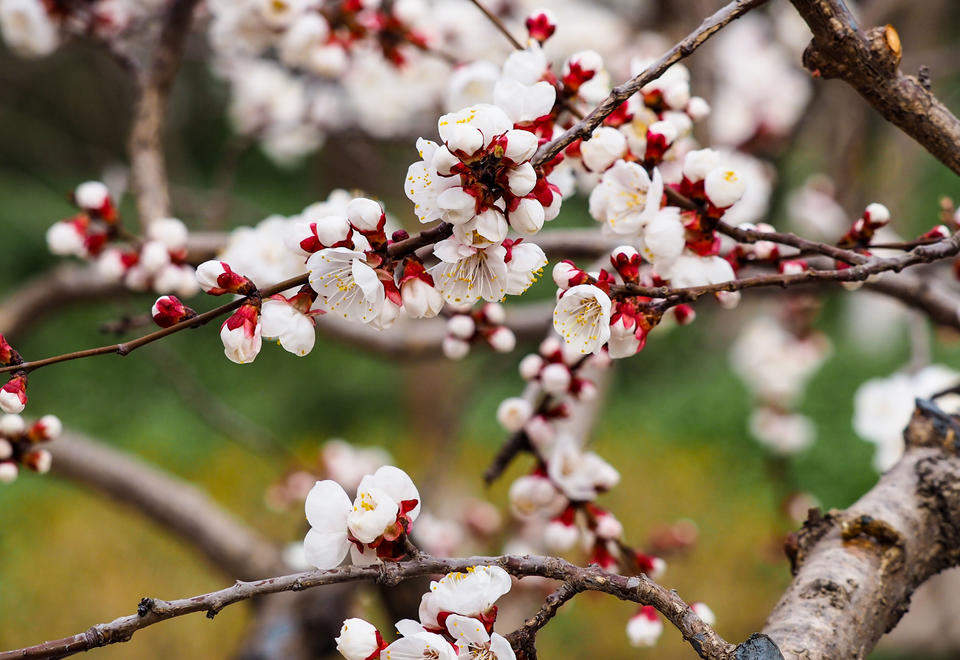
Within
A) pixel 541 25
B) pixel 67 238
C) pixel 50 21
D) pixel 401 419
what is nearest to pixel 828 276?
pixel 541 25

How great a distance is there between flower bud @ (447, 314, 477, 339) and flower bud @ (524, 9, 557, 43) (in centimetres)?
25

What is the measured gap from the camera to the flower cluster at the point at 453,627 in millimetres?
464

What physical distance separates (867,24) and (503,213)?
5.20 feet

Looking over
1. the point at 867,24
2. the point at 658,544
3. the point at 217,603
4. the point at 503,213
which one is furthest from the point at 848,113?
the point at 217,603

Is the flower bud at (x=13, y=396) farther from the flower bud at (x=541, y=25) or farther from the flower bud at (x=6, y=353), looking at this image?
the flower bud at (x=541, y=25)

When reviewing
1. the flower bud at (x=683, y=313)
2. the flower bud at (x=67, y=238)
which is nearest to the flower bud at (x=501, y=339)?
the flower bud at (x=683, y=313)

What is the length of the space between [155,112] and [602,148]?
82 cm

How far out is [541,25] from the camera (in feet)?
2.35

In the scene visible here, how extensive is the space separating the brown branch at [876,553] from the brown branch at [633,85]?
33cm

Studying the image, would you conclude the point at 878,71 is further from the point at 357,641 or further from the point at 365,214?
the point at 357,641

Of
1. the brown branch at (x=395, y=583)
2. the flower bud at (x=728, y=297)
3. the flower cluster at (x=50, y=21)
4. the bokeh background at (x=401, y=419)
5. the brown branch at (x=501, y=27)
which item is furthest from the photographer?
the bokeh background at (x=401, y=419)

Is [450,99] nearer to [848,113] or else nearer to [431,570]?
[431,570]

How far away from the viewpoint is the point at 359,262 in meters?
0.47

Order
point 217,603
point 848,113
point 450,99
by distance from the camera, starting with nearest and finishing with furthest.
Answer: point 217,603, point 450,99, point 848,113
